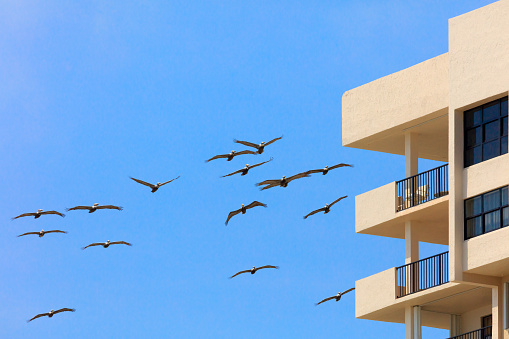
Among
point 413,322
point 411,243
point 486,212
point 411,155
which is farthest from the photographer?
point 411,155

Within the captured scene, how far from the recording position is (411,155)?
72500mm

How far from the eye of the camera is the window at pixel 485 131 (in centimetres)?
6631

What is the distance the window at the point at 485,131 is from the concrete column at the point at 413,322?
6771 millimetres

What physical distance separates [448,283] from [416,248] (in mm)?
4284

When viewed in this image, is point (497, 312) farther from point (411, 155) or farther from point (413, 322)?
point (411, 155)

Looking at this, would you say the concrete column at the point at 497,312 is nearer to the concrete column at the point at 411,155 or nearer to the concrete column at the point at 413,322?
the concrete column at the point at 413,322

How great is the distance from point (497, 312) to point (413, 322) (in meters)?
5.44

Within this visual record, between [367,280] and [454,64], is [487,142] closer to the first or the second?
[454,64]

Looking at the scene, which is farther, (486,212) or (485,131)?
(485,131)

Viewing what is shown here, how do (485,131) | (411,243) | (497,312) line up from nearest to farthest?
(497,312)
(485,131)
(411,243)

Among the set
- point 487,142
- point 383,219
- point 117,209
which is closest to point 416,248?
point 383,219

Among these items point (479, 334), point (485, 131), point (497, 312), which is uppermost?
point (485, 131)

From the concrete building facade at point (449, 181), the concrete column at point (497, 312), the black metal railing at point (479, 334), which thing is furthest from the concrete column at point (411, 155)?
the concrete column at point (497, 312)

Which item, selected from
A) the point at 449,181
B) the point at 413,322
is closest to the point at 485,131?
the point at 449,181
